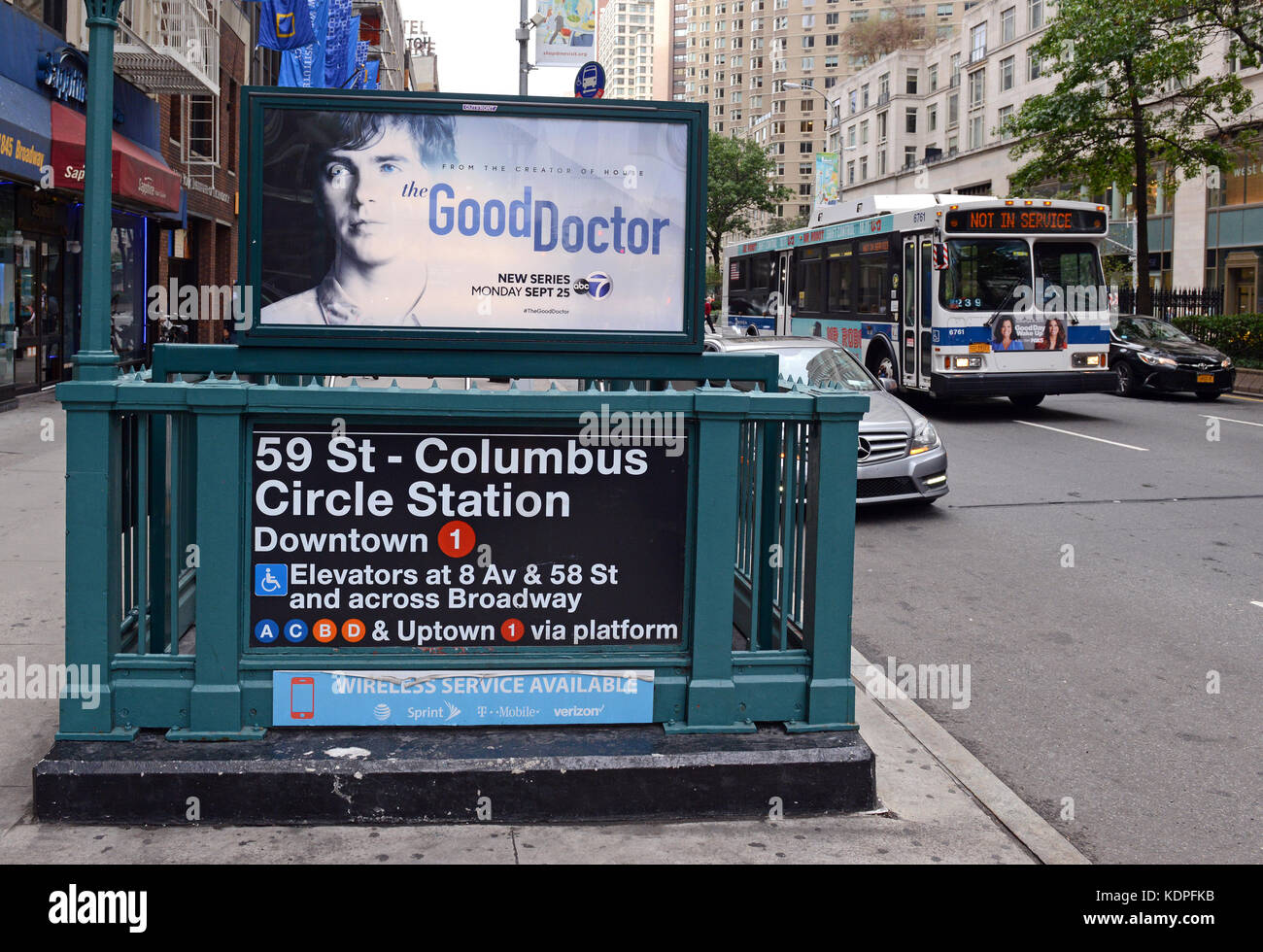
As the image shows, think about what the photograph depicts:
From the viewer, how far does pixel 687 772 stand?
423 cm

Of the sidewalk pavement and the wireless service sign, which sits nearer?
the sidewalk pavement

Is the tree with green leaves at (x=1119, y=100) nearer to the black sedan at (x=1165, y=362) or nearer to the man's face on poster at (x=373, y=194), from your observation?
the black sedan at (x=1165, y=362)

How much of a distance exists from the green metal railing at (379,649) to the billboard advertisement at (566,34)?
66.5 feet

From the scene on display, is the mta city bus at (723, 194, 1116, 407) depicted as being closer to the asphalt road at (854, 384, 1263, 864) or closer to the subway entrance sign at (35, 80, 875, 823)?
the asphalt road at (854, 384, 1263, 864)

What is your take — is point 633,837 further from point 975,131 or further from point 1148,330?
point 975,131

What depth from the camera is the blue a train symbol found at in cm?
464

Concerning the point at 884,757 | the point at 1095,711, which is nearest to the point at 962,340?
the point at 1095,711

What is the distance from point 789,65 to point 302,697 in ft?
490

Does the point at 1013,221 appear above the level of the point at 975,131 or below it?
below

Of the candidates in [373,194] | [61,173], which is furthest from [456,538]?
[61,173]

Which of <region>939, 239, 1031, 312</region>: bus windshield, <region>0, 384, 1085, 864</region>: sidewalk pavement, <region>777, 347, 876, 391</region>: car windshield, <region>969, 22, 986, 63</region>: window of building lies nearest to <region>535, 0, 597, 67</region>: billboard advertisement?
<region>939, 239, 1031, 312</region>: bus windshield

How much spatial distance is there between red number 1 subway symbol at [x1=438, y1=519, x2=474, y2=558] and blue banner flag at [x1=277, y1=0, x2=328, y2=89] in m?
23.1

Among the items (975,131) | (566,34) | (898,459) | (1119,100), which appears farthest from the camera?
(975,131)

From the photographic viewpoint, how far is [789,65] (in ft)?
474
